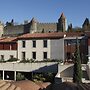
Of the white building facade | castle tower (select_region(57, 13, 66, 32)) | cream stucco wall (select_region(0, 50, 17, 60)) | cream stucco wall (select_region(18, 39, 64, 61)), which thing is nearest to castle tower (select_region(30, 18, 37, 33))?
→ castle tower (select_region(57, 13, 66, 32))

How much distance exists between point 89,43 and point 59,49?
497 cm

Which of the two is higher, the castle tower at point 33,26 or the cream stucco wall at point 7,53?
the castle tower at point 33,26

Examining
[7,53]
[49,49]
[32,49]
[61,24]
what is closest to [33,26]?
[61,24]

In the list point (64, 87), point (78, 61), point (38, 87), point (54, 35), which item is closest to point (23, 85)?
point (38, 87)

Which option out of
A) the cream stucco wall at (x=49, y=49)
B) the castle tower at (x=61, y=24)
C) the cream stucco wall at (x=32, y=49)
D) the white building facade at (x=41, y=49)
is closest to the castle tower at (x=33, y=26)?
the castle tower at (x=61, y=24)

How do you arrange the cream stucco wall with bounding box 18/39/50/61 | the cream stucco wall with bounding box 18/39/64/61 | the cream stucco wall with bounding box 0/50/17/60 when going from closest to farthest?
the cream stucco wall with bounding box 18/39/64/61, the cream stucco wall with bounding box 18/39/50/61, the cream stucco wall with bounding box 0/50/17/60

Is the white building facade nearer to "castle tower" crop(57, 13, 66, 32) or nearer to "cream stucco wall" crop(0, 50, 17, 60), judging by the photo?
"cream stucco wall" crop(0, 50, 17, 60)

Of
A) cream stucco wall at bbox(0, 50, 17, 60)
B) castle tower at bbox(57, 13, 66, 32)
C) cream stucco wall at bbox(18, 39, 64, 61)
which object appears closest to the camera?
cream stucco wall at bbox(18, 39, 64, 61)

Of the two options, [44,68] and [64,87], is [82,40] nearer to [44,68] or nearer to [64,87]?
[44,68]

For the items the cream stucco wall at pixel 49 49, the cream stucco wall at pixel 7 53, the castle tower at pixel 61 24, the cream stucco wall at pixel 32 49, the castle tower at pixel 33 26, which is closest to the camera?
the cream stucco wall at pixel 49 49

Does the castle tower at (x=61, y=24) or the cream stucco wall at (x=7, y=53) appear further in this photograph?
the castle tower at (x=61, y=24)

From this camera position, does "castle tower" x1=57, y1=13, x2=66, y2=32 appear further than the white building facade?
Yes

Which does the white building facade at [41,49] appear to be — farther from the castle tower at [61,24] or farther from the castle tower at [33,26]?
the castle tower at [61,24]

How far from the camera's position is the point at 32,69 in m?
38.3
